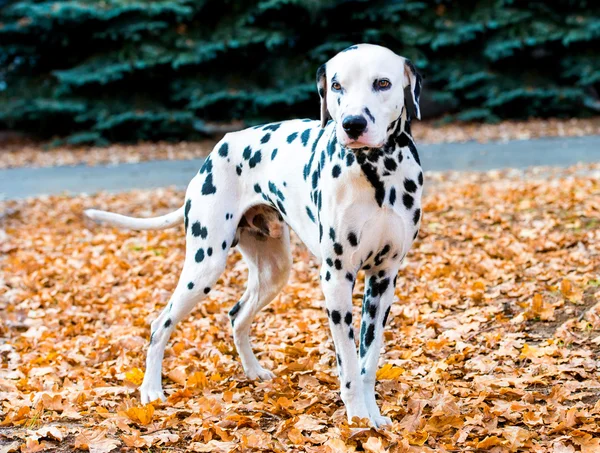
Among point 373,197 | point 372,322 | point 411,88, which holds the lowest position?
point 372,322

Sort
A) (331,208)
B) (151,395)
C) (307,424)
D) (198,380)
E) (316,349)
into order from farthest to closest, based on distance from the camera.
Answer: (316,349)
(198,380)
(151,395)
(307,424)
(331,208)

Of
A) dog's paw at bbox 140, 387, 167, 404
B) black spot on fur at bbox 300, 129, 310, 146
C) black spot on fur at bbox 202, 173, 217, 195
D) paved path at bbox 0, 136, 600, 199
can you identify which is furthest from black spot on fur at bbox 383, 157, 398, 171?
paved path at bbox 0, 136, 600, 199

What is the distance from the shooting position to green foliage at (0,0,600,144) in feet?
58.7

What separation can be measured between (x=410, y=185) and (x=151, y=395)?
1.94 meters

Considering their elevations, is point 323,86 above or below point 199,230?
above

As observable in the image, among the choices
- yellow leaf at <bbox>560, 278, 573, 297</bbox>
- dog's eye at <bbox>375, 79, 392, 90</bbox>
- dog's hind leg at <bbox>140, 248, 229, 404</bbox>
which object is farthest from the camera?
yellow leaf at <bbox>560, 278, 573, 297</bbox>

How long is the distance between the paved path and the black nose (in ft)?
30.4

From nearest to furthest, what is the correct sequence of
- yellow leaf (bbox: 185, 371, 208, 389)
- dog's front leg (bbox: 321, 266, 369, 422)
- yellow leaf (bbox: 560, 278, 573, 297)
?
dog's front leg (bbox: 321, 266, 369, 422) → yellow leaf (bbox: 185, 371, 208, 389) → yellow leaf (bbox: 560, 278, 573, 297)

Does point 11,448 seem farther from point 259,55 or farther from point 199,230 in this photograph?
point 259,55

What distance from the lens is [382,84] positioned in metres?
3.24

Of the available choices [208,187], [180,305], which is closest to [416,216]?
[208,187]

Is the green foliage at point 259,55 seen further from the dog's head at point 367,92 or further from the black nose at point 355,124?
the black nose at point 355,124

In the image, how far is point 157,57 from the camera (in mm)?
17953

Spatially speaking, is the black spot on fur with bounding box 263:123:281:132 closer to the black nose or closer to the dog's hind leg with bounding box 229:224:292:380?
the dog's hind leg with bounding box 229:224:292:380
